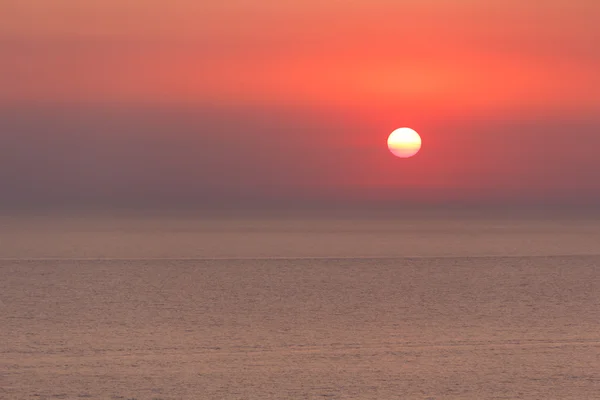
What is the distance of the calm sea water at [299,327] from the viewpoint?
649 centimetres

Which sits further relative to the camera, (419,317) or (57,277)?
(57,277)

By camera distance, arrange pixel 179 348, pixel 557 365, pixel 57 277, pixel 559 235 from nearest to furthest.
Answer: pixel 557 365 < pixel 179 348 < pixel 57 277 < pixel 559 235

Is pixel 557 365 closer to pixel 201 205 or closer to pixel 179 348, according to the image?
pixel 179 348

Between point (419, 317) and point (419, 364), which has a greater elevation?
point (419, 317)

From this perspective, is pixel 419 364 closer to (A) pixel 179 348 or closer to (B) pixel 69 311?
(A) pixel 179 348

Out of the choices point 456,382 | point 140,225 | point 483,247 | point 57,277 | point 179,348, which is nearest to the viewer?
point 456,382

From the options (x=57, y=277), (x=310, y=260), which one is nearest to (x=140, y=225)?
(x=310, y=260)

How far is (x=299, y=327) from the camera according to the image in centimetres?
921

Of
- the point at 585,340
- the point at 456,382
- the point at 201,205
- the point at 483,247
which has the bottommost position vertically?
the point at 456,382

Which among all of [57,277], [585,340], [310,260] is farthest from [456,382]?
[310,260]

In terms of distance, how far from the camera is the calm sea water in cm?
649

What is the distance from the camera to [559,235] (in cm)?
3061

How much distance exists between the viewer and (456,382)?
6.55m

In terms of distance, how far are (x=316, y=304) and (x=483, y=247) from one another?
13.7 m
